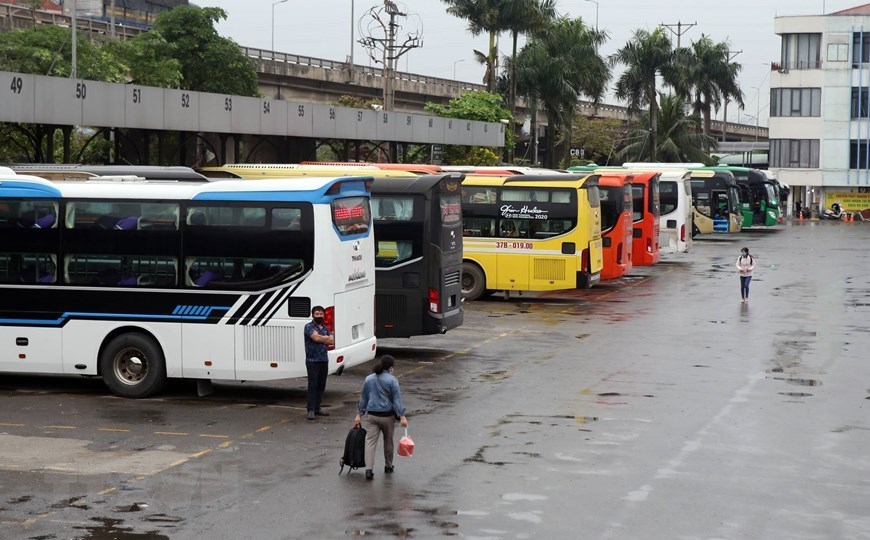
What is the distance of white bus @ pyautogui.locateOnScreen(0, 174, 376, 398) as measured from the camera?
1752 centimetres

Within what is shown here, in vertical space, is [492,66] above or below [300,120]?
above

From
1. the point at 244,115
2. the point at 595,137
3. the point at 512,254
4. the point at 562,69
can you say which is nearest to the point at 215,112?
the point at 244,115

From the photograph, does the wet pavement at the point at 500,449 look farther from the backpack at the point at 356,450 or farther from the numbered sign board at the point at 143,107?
the numbered sign board at the point at 143,107

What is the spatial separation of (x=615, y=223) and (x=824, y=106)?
64.0 meters

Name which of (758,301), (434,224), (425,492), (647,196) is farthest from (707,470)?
(647,196)

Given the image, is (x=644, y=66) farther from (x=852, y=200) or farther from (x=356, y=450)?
(x=356, y=450)

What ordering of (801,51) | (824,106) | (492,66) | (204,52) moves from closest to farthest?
(204,52) → (492,66) → (824,106) → (801,51)

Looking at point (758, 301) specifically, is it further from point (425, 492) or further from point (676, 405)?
point (425, 492)

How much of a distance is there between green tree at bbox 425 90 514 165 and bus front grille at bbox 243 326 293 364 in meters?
47.5

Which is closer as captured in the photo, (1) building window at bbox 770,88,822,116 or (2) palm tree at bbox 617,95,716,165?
(2) palm tree at bbox 617,95,716,165

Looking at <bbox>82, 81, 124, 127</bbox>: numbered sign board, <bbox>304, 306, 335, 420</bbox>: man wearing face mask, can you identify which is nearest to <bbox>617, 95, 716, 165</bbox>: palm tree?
<bbox>82, 81, 124, 127</bbox>: numbered sign board

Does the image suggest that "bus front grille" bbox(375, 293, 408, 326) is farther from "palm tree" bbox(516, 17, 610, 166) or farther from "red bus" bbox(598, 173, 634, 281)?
"palm tree" bbox(516, 17, 610, 166)

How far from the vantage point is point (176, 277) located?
1792 cm

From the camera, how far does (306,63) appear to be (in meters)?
75.2
